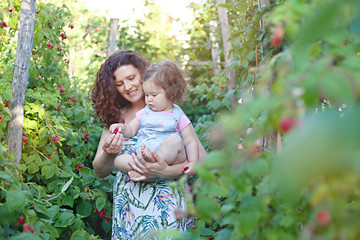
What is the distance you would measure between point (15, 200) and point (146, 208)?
40.9 inches

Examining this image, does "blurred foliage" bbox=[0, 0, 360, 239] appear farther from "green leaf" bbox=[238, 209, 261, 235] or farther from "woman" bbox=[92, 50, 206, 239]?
"woman" bbox=[92, 50, 206, 239]

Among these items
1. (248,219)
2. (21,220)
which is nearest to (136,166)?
(21,220)

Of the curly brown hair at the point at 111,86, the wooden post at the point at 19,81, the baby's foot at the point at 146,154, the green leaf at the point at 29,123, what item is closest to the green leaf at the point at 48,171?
the green leaf at the point at 29,123

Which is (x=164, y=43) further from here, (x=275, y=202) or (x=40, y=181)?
(x=275, y=202)

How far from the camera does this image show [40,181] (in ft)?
10.2

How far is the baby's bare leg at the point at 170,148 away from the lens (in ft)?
7.37

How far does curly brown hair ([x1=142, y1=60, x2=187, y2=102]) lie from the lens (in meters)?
2.44

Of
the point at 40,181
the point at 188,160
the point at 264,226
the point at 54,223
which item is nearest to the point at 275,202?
the point at 264,226

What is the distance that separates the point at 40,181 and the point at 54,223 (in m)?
0.68

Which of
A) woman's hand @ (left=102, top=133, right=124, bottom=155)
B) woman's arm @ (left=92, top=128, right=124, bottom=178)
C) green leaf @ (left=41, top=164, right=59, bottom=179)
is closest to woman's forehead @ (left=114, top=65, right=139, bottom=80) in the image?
woman's arm @ (left=92, top=128, right=124, bottom=178)

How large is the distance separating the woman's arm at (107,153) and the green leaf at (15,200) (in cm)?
96

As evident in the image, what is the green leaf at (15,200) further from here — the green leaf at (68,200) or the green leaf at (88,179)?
the green leaf at (88,179)

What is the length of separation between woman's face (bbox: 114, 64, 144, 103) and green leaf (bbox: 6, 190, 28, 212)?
4.36 feet

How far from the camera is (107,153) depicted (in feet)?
8.13
